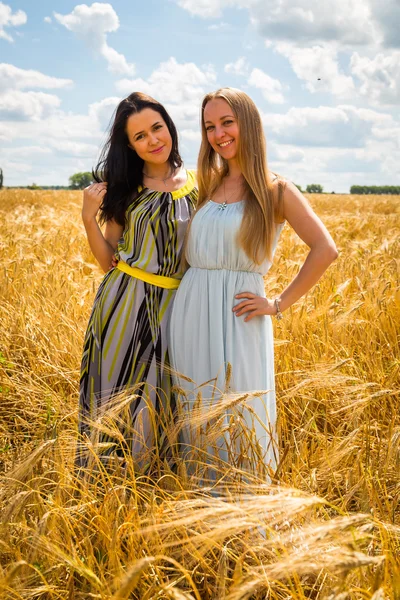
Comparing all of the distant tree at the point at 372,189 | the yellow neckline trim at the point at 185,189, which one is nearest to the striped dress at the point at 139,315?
the yellow neckline trim at the point at 185,189

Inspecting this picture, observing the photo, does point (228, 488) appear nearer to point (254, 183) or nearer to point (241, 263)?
point (241, 263)

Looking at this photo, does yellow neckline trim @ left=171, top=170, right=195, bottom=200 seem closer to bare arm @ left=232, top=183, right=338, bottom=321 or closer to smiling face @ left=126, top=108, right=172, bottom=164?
smiling face @ left=126, top=108, right=172, bottom=164

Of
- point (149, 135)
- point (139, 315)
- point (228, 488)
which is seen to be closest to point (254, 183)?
point (149, 135)

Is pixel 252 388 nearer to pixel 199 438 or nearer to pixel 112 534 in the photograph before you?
pixel 199 438

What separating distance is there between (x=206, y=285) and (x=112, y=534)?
1.09 m

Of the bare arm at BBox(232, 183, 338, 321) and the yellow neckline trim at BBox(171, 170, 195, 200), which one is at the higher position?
the yellow neckline trim at BBox(171, 170, 195, 200)

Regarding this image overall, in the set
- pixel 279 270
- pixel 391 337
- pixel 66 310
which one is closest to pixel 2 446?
pixel 66 310

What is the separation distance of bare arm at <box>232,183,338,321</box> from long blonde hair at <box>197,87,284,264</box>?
0.17 feet

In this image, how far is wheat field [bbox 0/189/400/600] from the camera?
129 cm

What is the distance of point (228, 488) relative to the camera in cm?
191

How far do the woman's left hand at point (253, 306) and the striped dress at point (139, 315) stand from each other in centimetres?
39

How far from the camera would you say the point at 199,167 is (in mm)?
2475

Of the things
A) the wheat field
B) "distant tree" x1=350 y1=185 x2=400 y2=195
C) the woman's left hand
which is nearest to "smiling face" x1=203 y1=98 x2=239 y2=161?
the woman's left hand

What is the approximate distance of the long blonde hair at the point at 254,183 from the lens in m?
2.22
